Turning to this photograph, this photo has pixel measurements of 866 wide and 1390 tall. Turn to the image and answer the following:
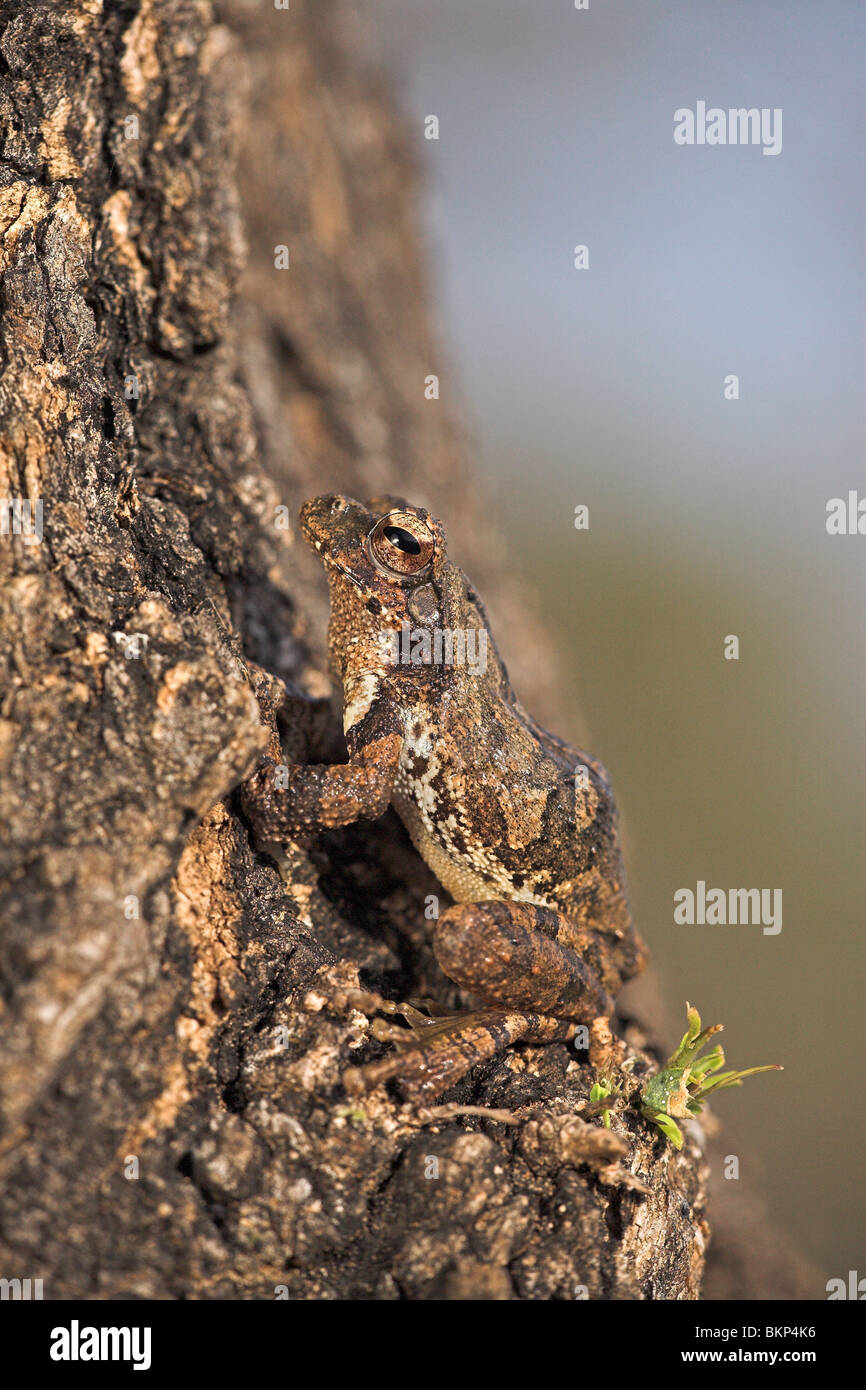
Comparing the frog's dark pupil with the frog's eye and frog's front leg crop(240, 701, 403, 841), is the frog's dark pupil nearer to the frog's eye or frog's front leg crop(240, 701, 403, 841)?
the frog's eye

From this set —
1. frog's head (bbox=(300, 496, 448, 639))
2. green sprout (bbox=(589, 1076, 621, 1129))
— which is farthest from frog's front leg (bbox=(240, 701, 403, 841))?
green sprout (bbox=(589, 1076, 621, 1129))

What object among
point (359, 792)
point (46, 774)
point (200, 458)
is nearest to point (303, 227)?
point (200, 458)

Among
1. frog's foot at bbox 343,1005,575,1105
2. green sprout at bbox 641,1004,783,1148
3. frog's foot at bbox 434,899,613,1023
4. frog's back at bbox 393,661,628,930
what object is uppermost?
frog's back at bbox 393,661,628,930

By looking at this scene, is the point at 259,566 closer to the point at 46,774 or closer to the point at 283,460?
the point at 283,460

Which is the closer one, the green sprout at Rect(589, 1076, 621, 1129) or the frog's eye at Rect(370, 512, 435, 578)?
the green sprout at Rect(589, 1076, 621, 1129)

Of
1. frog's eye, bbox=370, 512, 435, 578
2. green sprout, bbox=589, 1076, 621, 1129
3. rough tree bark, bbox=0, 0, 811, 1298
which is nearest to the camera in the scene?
rough tree bark, bbox=0, 0, 811, 1298

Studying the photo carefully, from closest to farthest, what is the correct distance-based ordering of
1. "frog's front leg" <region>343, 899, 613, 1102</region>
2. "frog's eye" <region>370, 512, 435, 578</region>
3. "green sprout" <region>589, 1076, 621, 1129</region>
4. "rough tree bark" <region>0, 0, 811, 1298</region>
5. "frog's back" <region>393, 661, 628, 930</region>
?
"rough tree bark" <region>0, 0, 811, 1298</region> < "frog's front leg" <region>343, 899, 613, 1102</region> < "green sprout" <region>589, 1076, 621, 1129</region> < "frog's back" <region>393, 661, 628, 930</region> < "frog's eye" <region>370, 512, 435, 578</region>
